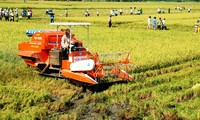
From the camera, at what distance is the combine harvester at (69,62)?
36.0ft

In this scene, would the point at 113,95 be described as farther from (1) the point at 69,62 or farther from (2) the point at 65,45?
(2) the point at 65,45

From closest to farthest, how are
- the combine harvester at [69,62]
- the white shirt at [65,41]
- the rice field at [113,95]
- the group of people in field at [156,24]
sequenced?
1. the rice field at [113,95]
2. the combine harvester at [69,62]
3. the white shirt at [65,41]
4. the group of people in field at [156,24]

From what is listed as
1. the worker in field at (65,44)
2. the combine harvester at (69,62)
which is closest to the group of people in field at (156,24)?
the combine harvester at (69,62)

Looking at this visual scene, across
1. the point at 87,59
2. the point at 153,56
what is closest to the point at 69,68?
the point at 87,59

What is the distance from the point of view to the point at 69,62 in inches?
457

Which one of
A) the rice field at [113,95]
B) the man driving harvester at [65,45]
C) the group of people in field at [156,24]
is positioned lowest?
the rice field at [113,95]

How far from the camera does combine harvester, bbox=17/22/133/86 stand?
11.0m

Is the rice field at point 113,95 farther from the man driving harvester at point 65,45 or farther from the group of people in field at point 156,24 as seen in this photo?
the group of people in field at point 156,24

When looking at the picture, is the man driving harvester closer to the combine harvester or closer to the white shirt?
the white shirt

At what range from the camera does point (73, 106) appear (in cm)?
941

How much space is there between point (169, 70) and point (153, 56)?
2.20 metres

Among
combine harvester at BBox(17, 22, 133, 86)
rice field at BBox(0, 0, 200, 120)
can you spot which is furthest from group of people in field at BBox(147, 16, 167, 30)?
combine harvester at BBox(17, 22, 133, 86)

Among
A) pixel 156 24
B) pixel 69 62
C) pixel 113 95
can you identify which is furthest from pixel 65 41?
pixel 156 24

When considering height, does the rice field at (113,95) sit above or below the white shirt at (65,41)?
below
